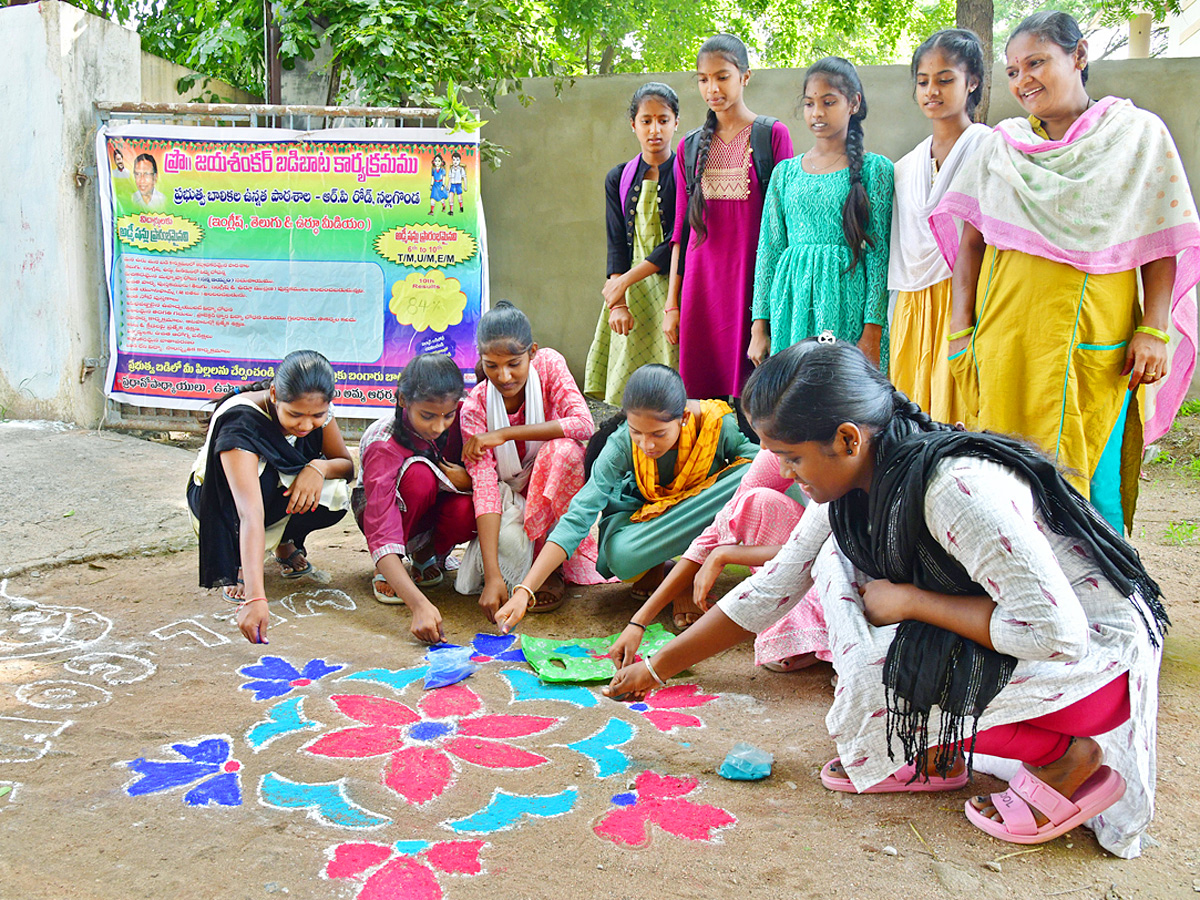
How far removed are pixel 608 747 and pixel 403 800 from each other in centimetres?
50

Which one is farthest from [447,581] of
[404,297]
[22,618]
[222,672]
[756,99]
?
[756,99]

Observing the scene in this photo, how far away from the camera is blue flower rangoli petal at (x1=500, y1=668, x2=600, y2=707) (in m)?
2.63

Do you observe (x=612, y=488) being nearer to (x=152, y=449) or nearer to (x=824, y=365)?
(x=824, y=365)

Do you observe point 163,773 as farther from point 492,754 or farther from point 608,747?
point 608,747

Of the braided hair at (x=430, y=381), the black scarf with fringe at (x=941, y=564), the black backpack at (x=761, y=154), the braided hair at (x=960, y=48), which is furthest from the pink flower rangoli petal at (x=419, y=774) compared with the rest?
the braided hair at (x=960, y=48)

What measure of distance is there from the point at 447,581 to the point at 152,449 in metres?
2.41

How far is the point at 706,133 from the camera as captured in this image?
3.52 metres

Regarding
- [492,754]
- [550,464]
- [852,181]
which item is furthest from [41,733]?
[852,181]

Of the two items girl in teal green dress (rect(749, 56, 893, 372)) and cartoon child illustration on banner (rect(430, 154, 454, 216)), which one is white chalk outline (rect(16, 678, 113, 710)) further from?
cartoon child illustration on banner (rect(430, 154, 454, 216))

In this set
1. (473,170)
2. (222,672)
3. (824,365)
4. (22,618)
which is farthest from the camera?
(473,170)

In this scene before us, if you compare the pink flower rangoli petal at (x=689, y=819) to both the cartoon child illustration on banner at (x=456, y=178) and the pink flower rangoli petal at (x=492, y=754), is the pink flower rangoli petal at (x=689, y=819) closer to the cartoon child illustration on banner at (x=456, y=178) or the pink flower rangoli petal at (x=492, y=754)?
the pink flower rangoli petal at (x=492, y=754)

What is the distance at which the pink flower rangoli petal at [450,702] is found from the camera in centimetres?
254

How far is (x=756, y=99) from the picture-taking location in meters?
6.30

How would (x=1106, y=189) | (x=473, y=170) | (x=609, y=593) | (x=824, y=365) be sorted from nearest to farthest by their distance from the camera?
(x=824, y=365) → (x=1106, y=189) → (x=609, y=593) → (x=473, y=170)
